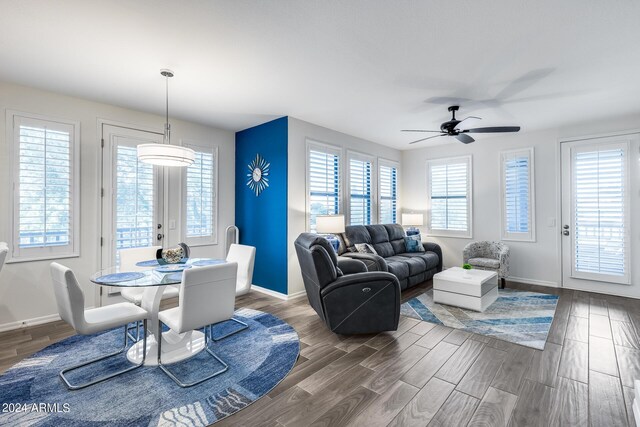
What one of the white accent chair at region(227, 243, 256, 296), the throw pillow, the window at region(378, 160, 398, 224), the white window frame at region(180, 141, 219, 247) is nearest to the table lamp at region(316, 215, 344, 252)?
the throw pillow

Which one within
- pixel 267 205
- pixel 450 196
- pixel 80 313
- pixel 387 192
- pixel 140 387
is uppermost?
pixel 387 192

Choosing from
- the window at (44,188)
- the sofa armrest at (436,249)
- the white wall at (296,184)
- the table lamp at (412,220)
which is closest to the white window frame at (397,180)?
the table lamp at (412,220)

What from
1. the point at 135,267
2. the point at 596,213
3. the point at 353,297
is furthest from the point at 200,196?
the point at 596,213

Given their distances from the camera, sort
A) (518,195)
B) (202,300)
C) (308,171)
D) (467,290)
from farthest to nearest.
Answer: (518,195), (308,171), (467,290), (202,300)

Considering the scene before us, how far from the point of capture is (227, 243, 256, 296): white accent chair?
129 inches

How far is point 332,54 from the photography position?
9.05 ft

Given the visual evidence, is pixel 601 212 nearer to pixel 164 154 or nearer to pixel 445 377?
pixel 445 377

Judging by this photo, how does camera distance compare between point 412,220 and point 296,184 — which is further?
point 412,220

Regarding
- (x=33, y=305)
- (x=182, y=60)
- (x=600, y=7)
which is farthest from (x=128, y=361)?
(x=600, y=7)

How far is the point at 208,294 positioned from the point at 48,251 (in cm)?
265

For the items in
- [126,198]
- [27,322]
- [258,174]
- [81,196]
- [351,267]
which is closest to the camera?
[27,322]

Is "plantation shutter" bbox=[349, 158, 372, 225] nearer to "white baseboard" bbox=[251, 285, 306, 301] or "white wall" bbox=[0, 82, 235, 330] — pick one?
"white baseboard" bbox=[251, 285, 306, 301]

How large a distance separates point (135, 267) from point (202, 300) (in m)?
1.16

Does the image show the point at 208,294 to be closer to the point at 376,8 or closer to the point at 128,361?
the point at 128,361
